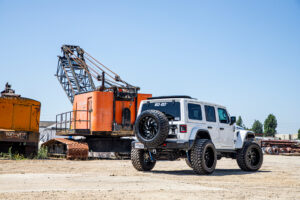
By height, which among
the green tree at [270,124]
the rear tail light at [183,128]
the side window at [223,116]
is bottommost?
the rear tail light at [183,128]

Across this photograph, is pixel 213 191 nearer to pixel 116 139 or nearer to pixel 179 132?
pixel 179 132

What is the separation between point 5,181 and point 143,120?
439cm

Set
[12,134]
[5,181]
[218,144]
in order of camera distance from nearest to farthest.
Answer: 1. [5,181]
2. [218,144]
3. [12,134]

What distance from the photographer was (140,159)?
12.1 metres

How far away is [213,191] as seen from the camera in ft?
24.1

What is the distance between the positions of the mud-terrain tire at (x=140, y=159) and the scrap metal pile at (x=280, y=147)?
23201 mm

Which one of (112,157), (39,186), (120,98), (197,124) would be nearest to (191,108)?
(197,124)

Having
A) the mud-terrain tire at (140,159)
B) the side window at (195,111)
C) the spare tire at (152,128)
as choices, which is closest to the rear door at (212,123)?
the side window at (195,111)

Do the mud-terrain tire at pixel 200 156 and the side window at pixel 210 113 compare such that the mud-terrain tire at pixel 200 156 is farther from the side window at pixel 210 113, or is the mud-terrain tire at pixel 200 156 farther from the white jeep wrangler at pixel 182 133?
the side window at pixel 210 113

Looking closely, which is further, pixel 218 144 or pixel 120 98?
pixel 120 98

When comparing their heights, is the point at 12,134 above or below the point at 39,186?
above

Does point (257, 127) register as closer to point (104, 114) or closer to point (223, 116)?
point (104, 114)

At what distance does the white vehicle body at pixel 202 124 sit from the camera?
1111 centimetres

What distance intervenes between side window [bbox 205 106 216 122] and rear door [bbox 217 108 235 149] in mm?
356
